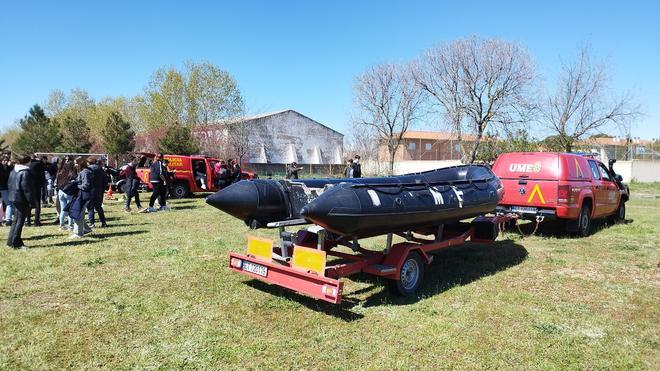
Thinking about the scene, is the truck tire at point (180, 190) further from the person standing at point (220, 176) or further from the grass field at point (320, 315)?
the grass field at point (320, 315)

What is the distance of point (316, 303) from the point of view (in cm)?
553

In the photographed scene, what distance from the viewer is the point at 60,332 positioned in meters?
4.53

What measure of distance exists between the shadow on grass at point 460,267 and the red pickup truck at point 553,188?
2.90 feet

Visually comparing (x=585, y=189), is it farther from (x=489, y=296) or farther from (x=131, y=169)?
(x=131, y=169)

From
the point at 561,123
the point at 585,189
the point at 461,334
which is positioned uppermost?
the point at 561,123

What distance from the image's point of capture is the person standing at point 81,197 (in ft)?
29.0

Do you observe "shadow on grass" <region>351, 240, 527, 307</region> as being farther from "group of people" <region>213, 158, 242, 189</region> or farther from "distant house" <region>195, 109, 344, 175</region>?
"distant house" <region>195, 109, 344, 175</region>

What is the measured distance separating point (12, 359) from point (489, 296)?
5.04 meters

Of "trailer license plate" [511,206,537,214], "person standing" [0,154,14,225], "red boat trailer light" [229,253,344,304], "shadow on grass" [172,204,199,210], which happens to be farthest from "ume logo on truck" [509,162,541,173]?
"person standing" [0,154,14,225]

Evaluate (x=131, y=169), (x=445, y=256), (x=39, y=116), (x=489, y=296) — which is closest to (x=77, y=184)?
(x=131, y=169)

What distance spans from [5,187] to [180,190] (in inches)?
299

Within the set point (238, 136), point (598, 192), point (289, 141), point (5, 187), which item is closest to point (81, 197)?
point (5, 187)

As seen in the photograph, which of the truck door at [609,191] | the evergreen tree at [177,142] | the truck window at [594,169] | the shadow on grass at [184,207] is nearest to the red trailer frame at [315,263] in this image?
the truck window at [594,169]

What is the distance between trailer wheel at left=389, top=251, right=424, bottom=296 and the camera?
572 centimetres
